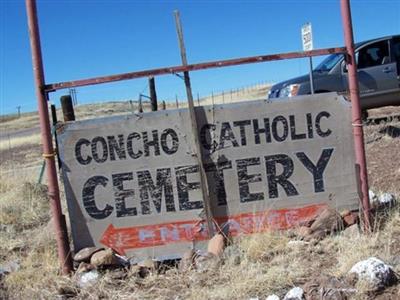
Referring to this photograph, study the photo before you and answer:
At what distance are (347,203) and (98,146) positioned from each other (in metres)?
2.56

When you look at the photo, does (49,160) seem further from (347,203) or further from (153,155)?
(347,203)

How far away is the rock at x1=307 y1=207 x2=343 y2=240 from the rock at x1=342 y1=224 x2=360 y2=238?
3.2 inches

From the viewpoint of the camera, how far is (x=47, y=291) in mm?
4836

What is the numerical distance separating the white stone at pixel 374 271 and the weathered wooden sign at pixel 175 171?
4.37 feet

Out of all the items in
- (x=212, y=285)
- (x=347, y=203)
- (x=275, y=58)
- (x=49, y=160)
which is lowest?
(x=212, y=285)

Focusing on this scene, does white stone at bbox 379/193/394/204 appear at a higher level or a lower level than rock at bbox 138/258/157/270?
higher

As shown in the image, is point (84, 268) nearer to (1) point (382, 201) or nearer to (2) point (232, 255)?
(2) point (232, 255)

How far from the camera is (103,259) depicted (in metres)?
5.18

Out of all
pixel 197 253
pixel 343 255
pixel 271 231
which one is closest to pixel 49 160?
pixel 197 253

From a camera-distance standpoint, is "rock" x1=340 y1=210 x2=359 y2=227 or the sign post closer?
"rock" x1=340 y1=210 x2=359 y2=227

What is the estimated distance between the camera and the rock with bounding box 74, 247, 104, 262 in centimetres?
532

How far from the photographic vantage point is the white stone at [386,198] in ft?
20.4

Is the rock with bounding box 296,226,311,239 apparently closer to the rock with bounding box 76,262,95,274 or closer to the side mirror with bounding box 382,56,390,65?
the rock with bounding box 76,262,95,274

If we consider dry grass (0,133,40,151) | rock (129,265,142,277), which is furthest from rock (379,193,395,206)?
dry grass (0,133,40,151)
